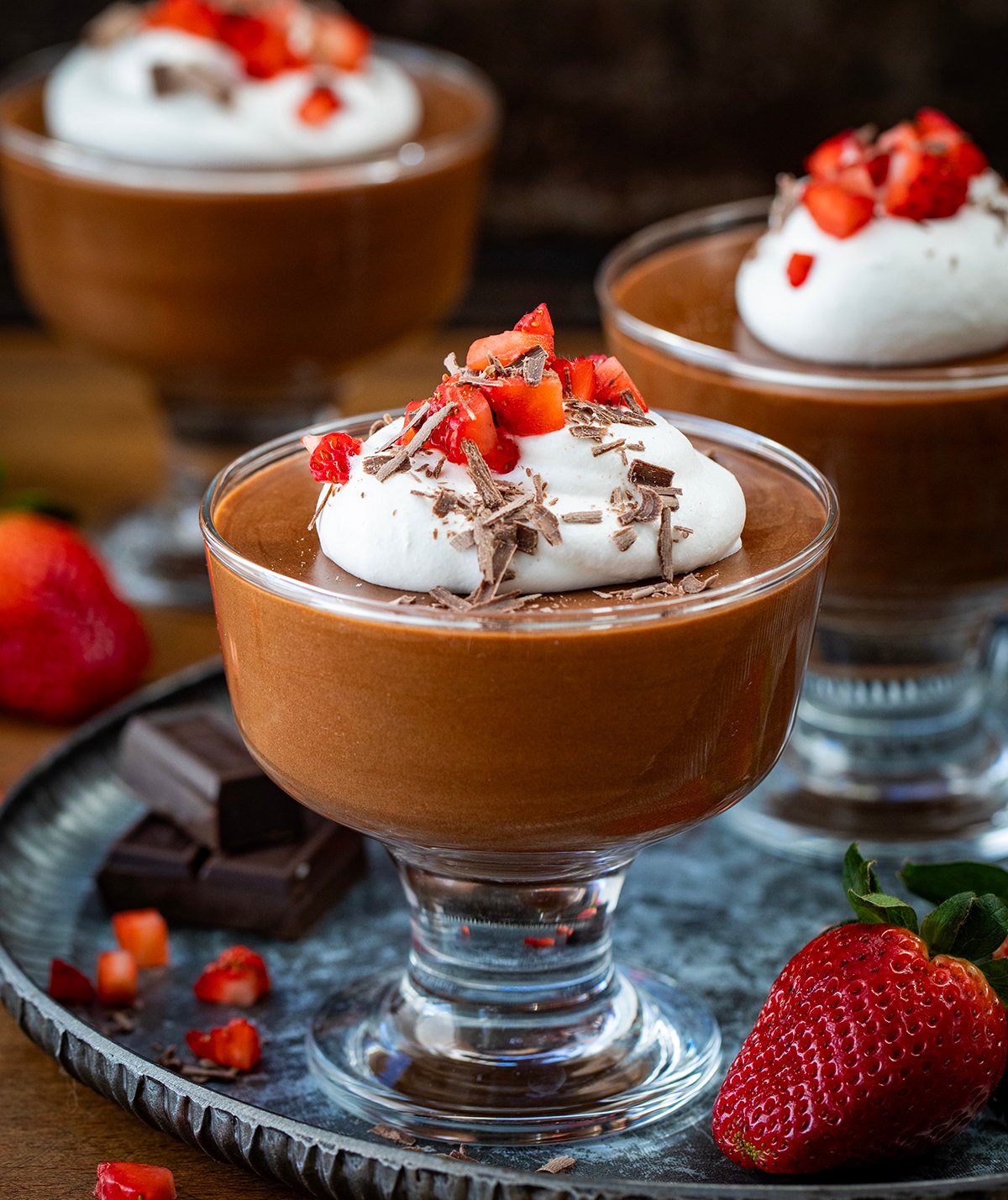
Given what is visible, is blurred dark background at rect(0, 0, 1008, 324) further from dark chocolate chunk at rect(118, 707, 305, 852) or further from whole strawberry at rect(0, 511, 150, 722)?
dark chocolate chunk at rect(118, 707, 305, 852)

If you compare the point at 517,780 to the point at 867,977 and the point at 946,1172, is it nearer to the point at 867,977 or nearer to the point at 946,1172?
the point at 867,977

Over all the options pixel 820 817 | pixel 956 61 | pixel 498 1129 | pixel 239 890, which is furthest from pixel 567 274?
pixel 498 1129

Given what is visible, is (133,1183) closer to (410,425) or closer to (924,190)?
(410,425)

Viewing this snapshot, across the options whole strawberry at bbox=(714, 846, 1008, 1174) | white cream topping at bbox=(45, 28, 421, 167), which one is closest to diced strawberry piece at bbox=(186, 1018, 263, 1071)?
whole strawberry at bbox=(714, 846, 1008, 1174)

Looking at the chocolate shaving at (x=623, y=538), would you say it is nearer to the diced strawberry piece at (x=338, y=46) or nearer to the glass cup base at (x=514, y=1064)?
the glass cup base at (x=514, y=1064)

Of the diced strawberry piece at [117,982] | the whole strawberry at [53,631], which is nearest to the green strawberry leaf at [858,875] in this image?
the diced strawberry piece at [117,982]

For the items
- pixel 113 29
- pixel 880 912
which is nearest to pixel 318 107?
pixel 113 29
